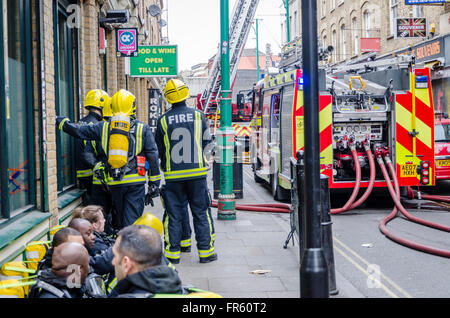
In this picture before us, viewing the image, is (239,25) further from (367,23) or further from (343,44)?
(343,44)

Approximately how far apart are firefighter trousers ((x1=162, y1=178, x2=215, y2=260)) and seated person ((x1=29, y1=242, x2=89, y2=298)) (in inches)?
116

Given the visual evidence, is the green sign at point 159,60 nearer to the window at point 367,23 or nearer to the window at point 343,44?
the window at point 367,23

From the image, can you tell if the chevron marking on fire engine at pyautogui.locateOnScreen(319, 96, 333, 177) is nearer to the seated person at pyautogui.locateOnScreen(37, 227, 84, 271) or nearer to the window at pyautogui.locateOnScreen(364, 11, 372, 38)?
the seated person at pyautogui.locateOnScreen(37, 227, 84, 271)

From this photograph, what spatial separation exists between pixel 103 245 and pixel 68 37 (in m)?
4.91

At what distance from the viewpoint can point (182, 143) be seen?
20.0 feet

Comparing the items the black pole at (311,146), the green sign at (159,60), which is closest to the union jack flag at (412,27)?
the green sign at (159,60)

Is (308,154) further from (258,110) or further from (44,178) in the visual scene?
(258,110)

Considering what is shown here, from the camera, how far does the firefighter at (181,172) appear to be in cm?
610

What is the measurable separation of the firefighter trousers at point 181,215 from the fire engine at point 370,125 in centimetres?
387

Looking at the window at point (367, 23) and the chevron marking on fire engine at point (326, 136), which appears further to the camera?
the window at point (367, 23)

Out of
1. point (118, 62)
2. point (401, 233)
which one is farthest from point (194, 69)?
point (401, 233)

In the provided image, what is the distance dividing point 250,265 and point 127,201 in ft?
4.99

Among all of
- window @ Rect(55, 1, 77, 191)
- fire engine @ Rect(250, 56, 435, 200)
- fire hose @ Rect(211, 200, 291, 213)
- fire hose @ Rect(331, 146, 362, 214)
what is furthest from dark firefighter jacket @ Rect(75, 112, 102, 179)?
fire hose @ Rect(331, 146, 362, 214)

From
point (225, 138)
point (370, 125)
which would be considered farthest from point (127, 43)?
point (370, 125)
